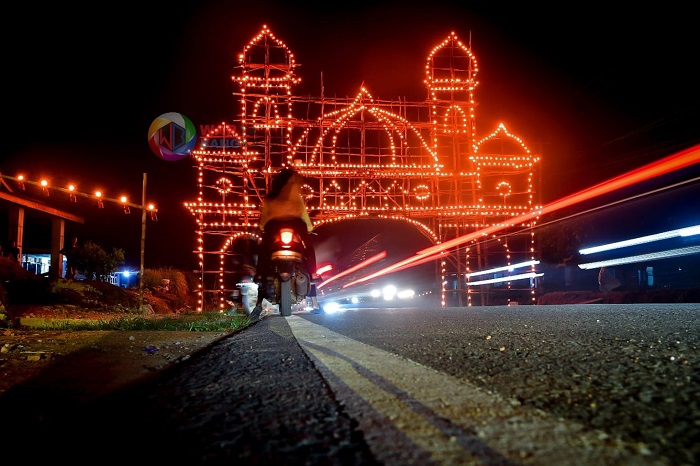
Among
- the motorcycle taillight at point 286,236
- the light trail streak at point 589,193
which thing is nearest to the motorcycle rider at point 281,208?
the motorcycle taillight at point 286,236

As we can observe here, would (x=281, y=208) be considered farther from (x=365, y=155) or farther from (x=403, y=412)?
(x=365, y=155)

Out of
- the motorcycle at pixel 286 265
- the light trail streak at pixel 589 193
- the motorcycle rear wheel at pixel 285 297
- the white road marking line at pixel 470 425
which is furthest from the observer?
the light trail streak at pixel 589 193

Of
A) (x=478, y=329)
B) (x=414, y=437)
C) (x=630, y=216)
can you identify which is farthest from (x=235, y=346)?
(x=630, y=216)

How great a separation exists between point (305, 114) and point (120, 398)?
1862 cm

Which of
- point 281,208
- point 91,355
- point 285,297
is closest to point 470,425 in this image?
point 91,355

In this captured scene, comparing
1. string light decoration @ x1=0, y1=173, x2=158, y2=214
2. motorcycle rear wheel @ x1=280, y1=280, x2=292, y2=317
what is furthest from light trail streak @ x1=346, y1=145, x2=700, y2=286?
string light decoration @ x1=0, y1=173, x2=158, y2=214

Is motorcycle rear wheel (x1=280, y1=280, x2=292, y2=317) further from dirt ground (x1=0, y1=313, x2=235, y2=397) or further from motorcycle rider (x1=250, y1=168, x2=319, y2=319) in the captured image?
dirt ground (x1=0, y1=313, x2=235, y2=397)

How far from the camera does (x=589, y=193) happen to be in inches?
600

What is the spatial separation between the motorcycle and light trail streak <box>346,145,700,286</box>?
761cm

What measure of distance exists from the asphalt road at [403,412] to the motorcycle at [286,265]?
4.19 m

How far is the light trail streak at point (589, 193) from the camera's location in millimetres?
11120

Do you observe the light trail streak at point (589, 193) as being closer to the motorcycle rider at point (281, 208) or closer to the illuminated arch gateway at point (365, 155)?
the illuminated arch gateway at point (365, 155)

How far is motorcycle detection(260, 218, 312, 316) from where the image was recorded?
7.64 meters

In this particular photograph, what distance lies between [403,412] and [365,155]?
1754 centimetres
